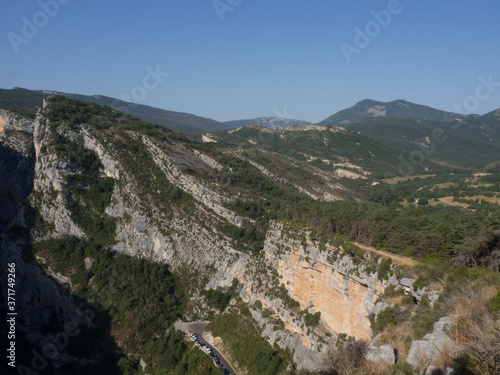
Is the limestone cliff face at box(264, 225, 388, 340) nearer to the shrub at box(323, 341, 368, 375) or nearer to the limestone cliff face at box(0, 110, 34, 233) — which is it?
the shrub at box(323, 341, 368, 375)

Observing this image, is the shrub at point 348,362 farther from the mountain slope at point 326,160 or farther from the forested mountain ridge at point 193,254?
the mountain slope at point 326,160

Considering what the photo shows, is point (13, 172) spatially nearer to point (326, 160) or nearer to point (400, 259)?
point (400, 259)

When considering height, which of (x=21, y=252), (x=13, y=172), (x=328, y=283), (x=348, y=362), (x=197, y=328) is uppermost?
(x=348, y=362)

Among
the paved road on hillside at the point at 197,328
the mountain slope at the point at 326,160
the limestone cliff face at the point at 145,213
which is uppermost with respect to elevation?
the mountain slope at the point at 326,160

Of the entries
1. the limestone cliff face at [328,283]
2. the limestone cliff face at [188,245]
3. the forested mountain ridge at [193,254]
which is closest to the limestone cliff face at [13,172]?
the limestone cliff face at [188,245]

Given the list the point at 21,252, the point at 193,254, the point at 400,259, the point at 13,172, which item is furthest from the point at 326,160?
the point at 400,259

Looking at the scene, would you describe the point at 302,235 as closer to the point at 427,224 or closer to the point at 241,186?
the point at 427,224

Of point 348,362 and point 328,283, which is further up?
point 348,362

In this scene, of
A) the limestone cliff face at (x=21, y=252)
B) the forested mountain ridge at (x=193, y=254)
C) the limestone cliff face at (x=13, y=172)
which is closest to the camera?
the forested mountain ridge at (x=193, y=254)
